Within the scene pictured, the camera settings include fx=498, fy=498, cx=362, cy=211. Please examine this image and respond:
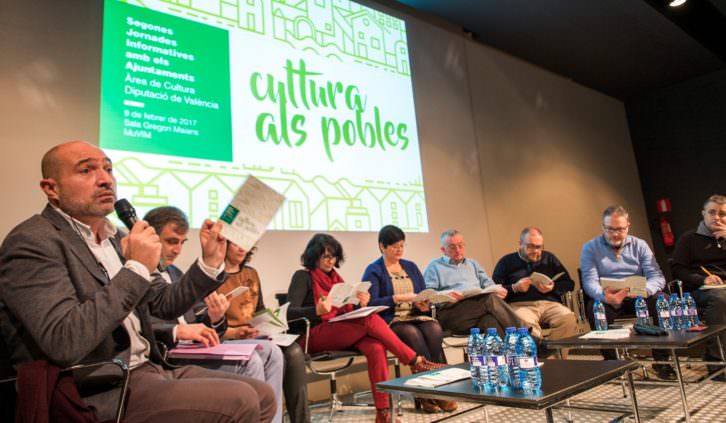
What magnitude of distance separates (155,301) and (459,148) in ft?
12.8

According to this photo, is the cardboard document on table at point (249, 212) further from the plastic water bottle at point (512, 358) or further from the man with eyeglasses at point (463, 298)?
the man with eyeglasses at point (463, 298)

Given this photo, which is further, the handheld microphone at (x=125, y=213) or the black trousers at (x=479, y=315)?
the black trousers at (x=479, y=315)

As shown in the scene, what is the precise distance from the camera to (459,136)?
5.15m

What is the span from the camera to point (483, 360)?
1743 millimetres

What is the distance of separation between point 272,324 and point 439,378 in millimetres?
873

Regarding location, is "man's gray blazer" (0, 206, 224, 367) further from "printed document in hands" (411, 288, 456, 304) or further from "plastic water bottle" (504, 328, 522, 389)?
"printed document in hands" (411, 288, 456, 304)

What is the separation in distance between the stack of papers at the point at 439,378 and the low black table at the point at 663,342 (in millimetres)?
837

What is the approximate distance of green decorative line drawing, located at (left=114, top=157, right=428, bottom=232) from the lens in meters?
2.98

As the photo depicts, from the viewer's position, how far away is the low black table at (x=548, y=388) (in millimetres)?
1474

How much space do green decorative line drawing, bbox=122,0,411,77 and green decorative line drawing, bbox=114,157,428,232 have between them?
1.08m

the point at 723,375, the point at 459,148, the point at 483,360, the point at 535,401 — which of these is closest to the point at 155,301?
the point at 483,360

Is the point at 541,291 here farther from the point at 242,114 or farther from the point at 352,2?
the point at 352,2

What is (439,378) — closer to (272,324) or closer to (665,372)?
(272,324)

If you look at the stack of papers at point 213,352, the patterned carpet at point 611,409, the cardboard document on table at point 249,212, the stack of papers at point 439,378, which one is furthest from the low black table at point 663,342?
the cardboard document on table at point 249,212
